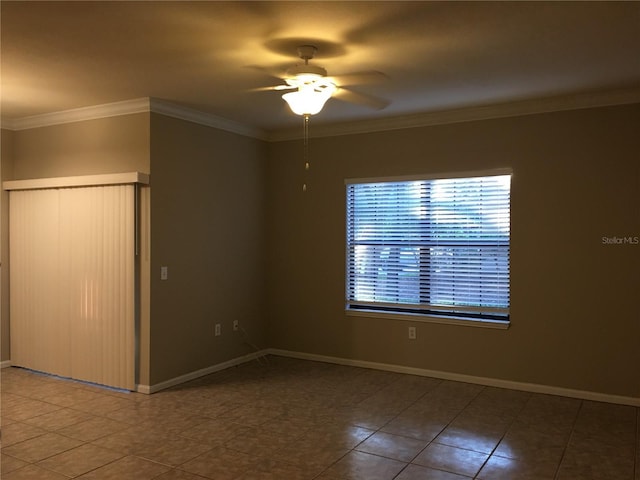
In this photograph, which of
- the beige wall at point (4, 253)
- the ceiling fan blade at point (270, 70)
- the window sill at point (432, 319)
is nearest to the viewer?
the ceiling fan blade at point (270, 70)

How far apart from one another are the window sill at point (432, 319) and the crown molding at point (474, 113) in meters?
1.87

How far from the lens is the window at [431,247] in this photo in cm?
489

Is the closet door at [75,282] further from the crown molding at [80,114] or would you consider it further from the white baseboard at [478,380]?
the white baseboard at [478,380]

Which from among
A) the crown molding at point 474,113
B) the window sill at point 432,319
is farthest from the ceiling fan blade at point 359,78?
the window sill at point 432,319

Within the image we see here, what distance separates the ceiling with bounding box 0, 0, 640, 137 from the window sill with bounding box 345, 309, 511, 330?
1987mm

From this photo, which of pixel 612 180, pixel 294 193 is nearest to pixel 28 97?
pixel 294 193

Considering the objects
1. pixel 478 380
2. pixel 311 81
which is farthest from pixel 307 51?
pixel 478 380

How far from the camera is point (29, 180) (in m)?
5.32

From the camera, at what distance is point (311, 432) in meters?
3.77

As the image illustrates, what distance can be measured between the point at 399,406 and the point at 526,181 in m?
2.26

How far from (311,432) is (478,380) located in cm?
194

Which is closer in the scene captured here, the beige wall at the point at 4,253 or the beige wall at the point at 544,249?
the beige wall at the point at 544,249

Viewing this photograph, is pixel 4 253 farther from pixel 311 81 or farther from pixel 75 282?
pixel 311 81

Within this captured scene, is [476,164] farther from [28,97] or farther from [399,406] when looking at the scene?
[28,97]
